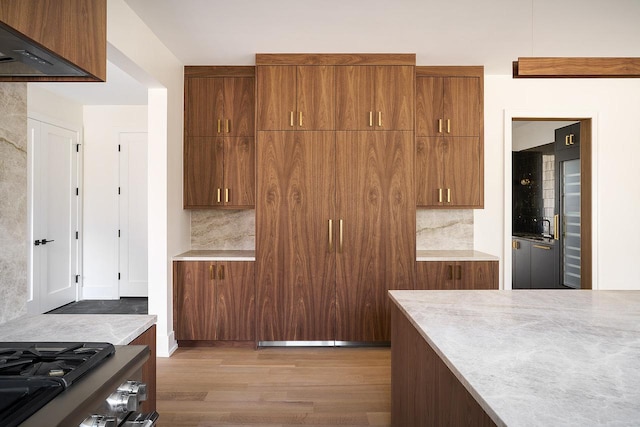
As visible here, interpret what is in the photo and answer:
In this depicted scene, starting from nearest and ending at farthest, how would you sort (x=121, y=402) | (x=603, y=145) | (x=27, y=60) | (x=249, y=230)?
(x=121, y=402) → (x=27, y=60) → (x=603, y=145) → (x=249, y=230)

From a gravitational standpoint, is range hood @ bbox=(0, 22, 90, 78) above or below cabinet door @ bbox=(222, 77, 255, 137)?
below

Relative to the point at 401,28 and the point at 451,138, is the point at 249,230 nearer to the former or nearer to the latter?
the point at 451,138

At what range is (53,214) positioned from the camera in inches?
208

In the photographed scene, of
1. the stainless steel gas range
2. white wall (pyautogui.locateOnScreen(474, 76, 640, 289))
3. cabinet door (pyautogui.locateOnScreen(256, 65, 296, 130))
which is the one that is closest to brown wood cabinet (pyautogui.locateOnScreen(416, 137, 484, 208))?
white wall (pyautogui.locateOnScreen(474, 76, 640, 289))

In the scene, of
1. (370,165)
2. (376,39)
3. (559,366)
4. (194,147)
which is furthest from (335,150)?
(559,366)

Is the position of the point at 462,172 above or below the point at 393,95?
below

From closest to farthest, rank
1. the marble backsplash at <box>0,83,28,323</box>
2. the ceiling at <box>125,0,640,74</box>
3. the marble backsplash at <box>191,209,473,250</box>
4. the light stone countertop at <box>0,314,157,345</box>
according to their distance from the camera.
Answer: the light stone countertop at <box>0,314,157,345</box>, the marble backsplash at <box>0,83,28,323</box>, the ceiling at <box>125,0,640,74</box>, the marble backsplash at <box>191,209,473,250</box>

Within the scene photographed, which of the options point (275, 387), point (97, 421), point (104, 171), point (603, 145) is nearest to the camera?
point (97, 421)

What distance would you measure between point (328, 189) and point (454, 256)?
133 centimetres

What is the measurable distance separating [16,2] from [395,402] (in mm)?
2223

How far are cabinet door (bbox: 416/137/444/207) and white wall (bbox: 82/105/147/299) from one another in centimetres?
393

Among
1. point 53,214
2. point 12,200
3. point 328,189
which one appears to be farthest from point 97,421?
point 53,214

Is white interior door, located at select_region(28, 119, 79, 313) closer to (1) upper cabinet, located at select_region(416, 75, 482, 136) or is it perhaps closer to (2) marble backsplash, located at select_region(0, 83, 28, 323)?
(2) marble backsplash, located at select_region(0, 83, 28, 323)

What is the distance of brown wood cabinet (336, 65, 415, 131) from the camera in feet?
12.4
